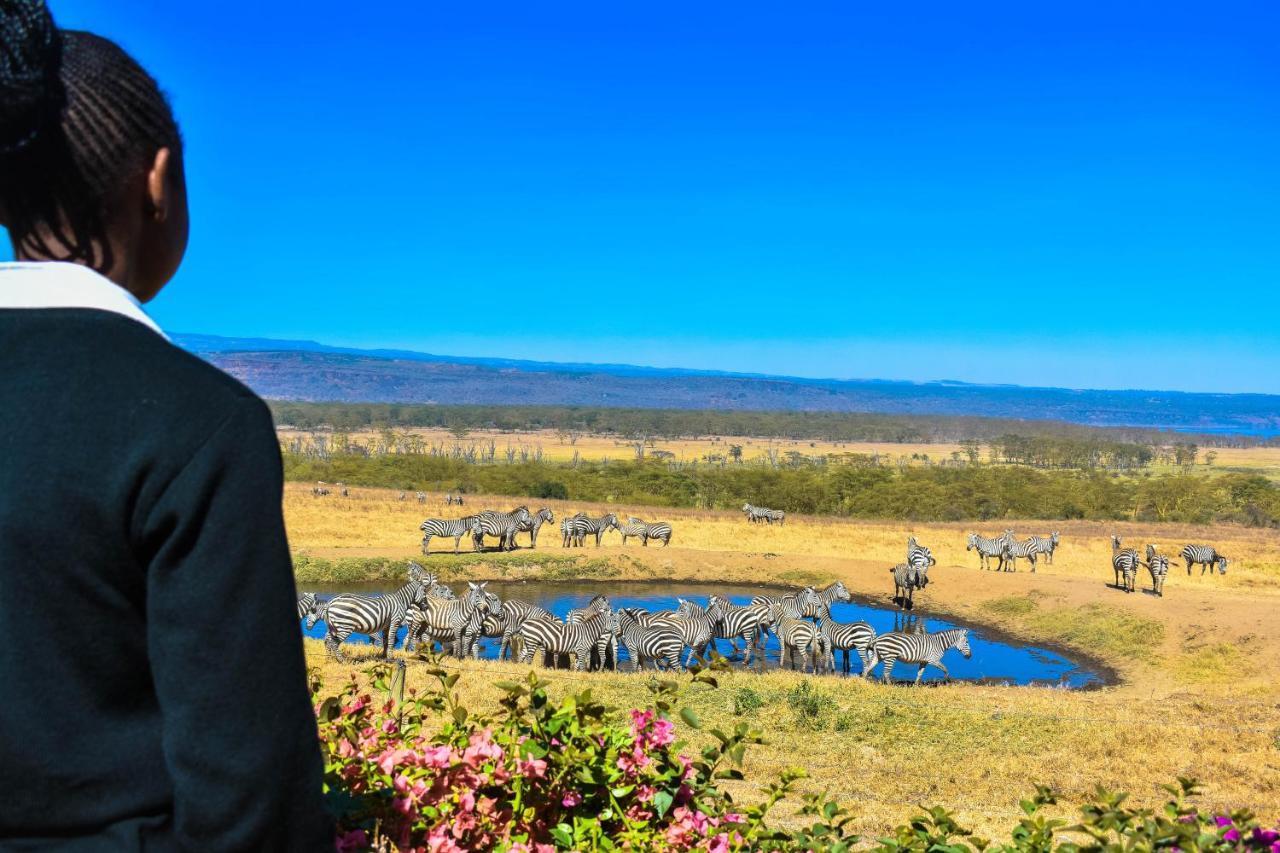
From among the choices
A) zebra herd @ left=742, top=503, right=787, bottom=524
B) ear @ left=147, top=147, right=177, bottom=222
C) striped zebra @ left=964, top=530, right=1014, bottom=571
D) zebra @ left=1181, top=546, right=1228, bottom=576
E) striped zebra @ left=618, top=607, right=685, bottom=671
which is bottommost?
zebra herd @ left=742, top=503, right=787, bottom=524

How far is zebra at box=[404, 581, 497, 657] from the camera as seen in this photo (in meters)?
15.9

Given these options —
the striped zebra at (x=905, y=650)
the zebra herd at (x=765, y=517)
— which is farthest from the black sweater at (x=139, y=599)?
the zebra herd at (x=765, y=517)

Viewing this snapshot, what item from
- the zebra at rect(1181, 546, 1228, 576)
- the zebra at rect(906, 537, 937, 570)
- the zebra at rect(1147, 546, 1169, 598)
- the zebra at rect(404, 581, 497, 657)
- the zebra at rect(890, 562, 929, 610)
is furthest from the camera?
the zebra at rect(1181, 546, 1228, 576)

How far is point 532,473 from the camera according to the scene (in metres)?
49.5

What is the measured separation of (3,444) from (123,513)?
169 mm

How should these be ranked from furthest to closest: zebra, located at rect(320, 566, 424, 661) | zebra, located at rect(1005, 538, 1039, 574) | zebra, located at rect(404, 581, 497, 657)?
zebra, located at rect(1005, 538, 1039, 574)
zebra, located at rect(404, 581, 497, 657)
zebra, located at rect(320, 566, 424, 661)

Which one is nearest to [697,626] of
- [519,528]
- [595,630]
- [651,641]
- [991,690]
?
[651,641]

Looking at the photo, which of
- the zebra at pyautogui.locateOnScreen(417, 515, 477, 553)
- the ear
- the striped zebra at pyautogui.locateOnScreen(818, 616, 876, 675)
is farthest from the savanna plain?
the ear

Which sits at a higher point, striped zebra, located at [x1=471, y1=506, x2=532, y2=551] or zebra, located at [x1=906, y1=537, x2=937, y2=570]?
zebra, located at [x1=906, y1=537, x2=937, y2=570]

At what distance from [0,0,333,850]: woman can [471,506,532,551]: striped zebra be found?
90.0 feet

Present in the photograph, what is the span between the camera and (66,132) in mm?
1305

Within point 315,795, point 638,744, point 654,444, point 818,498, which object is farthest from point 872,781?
point 654,444

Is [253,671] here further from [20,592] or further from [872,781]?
[872,781]

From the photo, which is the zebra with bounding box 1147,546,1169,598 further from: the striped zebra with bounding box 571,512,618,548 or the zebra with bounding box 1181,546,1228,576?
the striped zebra with bounding box 571,512,618,548
